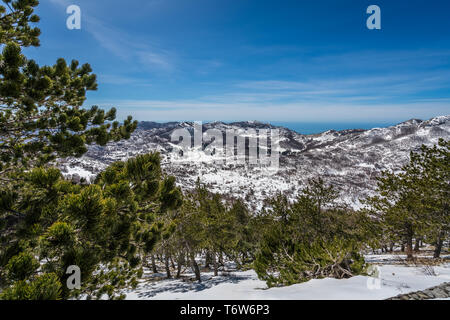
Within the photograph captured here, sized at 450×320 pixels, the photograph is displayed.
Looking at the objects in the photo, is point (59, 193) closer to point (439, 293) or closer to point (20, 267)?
point (20, 267)

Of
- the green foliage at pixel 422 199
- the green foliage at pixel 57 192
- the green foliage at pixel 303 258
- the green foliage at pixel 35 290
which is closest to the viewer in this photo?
the green foliage at pixel 35 290

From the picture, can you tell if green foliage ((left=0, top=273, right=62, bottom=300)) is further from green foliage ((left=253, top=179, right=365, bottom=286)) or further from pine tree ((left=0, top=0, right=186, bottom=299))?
green foliage ((left=253, top=179, right=365, bottom=286))

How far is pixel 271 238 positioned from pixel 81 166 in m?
215

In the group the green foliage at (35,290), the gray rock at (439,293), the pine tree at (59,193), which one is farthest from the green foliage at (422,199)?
the green foliage at (35,290)

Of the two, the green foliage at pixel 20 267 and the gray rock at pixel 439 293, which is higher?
the green foliage at pixel 20 267

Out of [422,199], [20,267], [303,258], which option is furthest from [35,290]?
[422,199]

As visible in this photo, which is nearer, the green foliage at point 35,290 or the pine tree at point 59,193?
the green foliage at point 35,290

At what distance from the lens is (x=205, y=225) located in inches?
677

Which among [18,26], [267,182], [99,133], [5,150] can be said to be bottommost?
[267,182]

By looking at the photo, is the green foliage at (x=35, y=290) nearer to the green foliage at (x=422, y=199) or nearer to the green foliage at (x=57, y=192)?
the green foliage at (x=57, y=192)

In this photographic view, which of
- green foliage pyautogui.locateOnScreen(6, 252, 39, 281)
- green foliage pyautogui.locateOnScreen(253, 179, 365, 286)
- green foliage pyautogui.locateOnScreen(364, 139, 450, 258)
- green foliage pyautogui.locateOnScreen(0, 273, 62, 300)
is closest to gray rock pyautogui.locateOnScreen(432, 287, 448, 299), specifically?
green foliage pyautogui.locateOnScreen(253, 179, 365, 286)

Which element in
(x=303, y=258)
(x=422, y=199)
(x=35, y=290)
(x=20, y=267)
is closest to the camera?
(x=35, y=290)

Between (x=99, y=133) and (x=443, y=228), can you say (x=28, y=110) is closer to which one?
(x=99, y=133)
